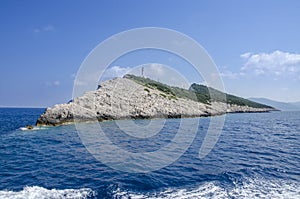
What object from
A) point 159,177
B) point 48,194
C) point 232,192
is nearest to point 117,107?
point 159,177

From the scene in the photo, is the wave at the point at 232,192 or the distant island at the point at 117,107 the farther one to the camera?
the distant island at the point at 117,107

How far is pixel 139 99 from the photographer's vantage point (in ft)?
296

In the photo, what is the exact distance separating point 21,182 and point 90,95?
63309 millimetres

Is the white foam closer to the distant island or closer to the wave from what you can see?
the wave

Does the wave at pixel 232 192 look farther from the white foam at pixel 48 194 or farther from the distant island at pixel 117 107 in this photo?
the distant island at pixel 117 107

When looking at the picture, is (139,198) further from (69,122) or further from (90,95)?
(90,95)

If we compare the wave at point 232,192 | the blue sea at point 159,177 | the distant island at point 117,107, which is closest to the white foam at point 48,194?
the blue sea at point 159,177

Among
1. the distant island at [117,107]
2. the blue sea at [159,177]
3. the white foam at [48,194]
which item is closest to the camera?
the white foam at [48,194]

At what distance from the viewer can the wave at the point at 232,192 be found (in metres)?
14.5

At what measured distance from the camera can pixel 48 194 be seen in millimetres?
14867

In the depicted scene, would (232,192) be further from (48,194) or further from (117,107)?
(117,107)

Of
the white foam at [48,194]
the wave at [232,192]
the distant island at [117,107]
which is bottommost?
the wave at [232,192]

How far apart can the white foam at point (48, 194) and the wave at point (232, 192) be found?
197cm

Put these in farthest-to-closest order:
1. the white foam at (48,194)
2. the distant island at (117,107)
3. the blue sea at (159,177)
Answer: the distant island at (117,107)
the blue sea at (159,177)
the white foam at (48,194)
